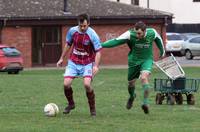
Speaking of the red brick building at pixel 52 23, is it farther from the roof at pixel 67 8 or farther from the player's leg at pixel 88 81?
the player's leg at pixel 88 81

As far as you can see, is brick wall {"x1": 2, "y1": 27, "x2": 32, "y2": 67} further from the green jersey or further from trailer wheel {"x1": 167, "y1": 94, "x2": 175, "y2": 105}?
the green jersey

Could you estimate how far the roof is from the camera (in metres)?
47.4

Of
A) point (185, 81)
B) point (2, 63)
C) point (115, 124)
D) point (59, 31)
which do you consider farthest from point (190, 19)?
point (115, 124)

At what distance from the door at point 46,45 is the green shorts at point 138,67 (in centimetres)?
3255

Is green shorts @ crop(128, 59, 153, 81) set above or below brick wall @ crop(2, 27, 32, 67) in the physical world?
above

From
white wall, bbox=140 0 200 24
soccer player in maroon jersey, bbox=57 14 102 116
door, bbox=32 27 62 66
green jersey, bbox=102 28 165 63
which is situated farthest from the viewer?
white wall, bbox=140 0 200 24

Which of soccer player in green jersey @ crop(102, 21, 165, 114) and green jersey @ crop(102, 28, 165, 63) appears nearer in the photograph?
soccer player in green jersey @ crop(102, 21, 165, 114)

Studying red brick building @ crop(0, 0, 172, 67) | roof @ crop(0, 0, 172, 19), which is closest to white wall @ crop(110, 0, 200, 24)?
roof @ crop(0, 0, 172, 19)

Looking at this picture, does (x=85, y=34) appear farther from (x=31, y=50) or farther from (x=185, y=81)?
(x=31, y=50)

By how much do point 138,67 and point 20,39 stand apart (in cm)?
3225

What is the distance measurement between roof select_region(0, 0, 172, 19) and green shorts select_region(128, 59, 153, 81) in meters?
31.1

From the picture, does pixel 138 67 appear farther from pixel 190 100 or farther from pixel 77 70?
pixel 190 100

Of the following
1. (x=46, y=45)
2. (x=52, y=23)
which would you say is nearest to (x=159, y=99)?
(x=52, y=23)


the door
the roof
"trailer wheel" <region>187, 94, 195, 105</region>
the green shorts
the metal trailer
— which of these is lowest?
the door
